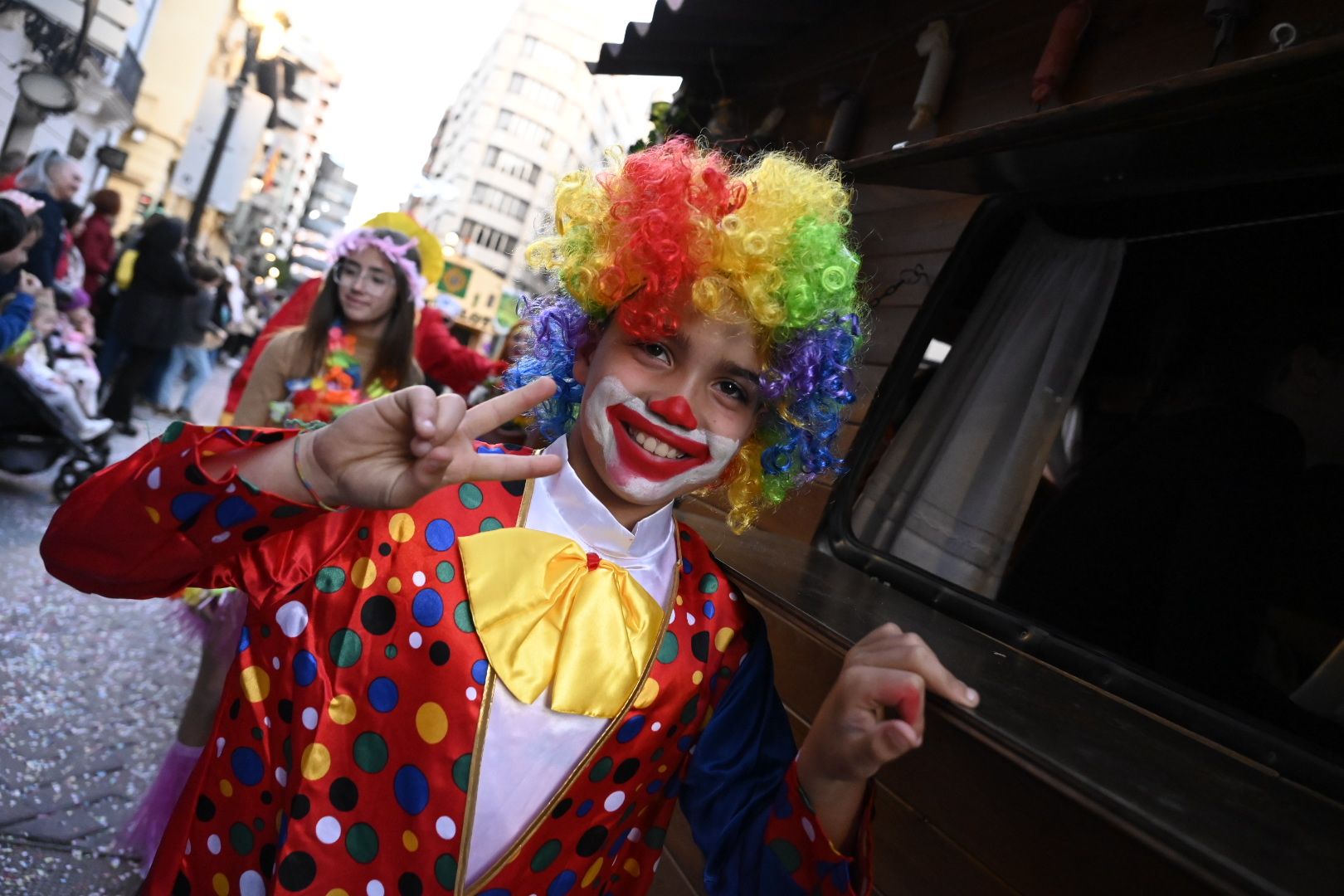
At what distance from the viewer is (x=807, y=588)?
5.52 feet

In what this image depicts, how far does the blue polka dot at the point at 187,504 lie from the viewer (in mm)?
1265

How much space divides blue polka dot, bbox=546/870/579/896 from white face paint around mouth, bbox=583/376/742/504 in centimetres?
63

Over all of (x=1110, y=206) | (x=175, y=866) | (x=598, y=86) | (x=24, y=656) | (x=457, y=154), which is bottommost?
(x=24, y=656)

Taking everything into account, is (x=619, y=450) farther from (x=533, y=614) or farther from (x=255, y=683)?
(x=255, y=683)

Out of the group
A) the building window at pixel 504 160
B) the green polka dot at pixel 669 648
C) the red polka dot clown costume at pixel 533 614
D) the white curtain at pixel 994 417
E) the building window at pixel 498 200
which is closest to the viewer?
the red polka dot clown costume at pixel 533 614

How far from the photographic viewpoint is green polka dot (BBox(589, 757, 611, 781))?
146cm

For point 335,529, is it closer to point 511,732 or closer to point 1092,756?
point 511,732

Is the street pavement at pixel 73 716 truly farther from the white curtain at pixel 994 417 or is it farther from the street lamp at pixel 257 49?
the street lamp at pixel 257 49

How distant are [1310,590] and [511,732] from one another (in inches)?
51.1

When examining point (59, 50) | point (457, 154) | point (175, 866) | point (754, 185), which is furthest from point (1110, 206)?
point (457, 154)

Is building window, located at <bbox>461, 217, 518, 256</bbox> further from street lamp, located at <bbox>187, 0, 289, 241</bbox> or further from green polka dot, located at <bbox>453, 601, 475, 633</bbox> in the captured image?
green polka dot, located at <bbox>453, 601, 475, 633</bbox>

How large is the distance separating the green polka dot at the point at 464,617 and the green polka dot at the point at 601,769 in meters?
0.30

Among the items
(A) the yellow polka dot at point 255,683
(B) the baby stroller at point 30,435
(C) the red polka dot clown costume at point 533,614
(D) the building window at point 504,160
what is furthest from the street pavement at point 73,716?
(D) the building window at point 504,160

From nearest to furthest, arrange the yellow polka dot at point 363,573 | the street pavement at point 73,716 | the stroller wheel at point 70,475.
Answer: the yellow polka dot at point 363,573, the street pavement at point 73,716, the stroller wheel at point 70,475
